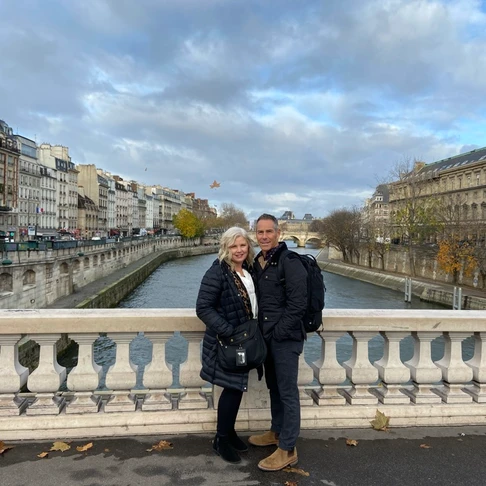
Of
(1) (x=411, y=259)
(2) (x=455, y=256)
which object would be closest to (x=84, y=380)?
(2) (x=455, y=256)

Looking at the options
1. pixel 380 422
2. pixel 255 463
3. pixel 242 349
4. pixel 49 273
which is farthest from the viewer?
pixel 49 273

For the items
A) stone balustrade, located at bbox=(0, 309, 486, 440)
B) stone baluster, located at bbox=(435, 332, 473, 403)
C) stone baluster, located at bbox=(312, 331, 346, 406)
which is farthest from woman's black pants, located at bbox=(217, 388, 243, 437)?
stone baluster, located at bbox=(435, 332, 473, 403)

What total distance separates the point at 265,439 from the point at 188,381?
2.54 ft

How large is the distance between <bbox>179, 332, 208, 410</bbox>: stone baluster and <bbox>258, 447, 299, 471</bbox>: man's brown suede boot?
0.78 meters

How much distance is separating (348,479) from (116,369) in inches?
75.4

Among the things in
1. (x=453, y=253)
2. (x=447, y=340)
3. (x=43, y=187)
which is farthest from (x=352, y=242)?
(x=447, y=340)

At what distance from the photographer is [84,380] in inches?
132

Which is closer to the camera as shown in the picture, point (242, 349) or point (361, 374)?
point (242, 349)

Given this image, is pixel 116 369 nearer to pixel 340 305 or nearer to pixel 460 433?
pixel 460 433

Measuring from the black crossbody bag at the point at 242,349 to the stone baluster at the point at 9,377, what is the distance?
167 centimetres

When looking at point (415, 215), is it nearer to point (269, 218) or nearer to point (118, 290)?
point (118, 290)

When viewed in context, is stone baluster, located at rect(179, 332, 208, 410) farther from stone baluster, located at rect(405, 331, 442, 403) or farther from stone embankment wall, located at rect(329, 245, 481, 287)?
stone embankment wall, located at rect(329, 245, 481, 287)

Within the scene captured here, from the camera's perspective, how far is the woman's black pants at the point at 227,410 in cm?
298

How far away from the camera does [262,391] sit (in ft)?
11.5
